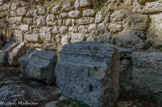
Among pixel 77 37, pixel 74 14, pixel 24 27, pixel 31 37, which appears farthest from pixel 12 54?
pixel 74 14

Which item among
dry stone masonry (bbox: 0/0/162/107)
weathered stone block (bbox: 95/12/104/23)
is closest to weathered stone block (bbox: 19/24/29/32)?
dry stone masonry (bbox: 0/0/162/107)

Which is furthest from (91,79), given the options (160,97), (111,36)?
(111,36)

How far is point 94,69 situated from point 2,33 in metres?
7.67

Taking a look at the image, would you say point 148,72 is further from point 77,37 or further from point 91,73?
point 77,37

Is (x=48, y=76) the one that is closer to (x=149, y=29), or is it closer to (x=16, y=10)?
(x=149, y=29)

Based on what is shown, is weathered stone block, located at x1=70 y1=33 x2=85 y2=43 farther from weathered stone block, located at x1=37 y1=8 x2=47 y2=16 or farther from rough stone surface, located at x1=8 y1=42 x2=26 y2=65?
rough stone surface, located at x1=8 y1=42 x2=26 y2=65

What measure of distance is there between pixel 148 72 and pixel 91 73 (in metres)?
1.32

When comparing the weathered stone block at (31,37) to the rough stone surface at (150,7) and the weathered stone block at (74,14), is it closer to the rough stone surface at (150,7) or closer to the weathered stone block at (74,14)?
the weathered stone block at (74,14)

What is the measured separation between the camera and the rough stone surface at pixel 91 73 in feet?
9.15

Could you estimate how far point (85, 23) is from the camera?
18.1 feet

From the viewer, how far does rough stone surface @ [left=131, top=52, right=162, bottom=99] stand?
313cm

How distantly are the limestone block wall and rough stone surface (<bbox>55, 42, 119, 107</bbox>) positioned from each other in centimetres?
150

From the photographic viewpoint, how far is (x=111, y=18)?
475 centimetres

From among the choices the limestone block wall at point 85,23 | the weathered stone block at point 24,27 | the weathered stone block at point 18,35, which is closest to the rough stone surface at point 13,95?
the limestone block wall at point 85,23
